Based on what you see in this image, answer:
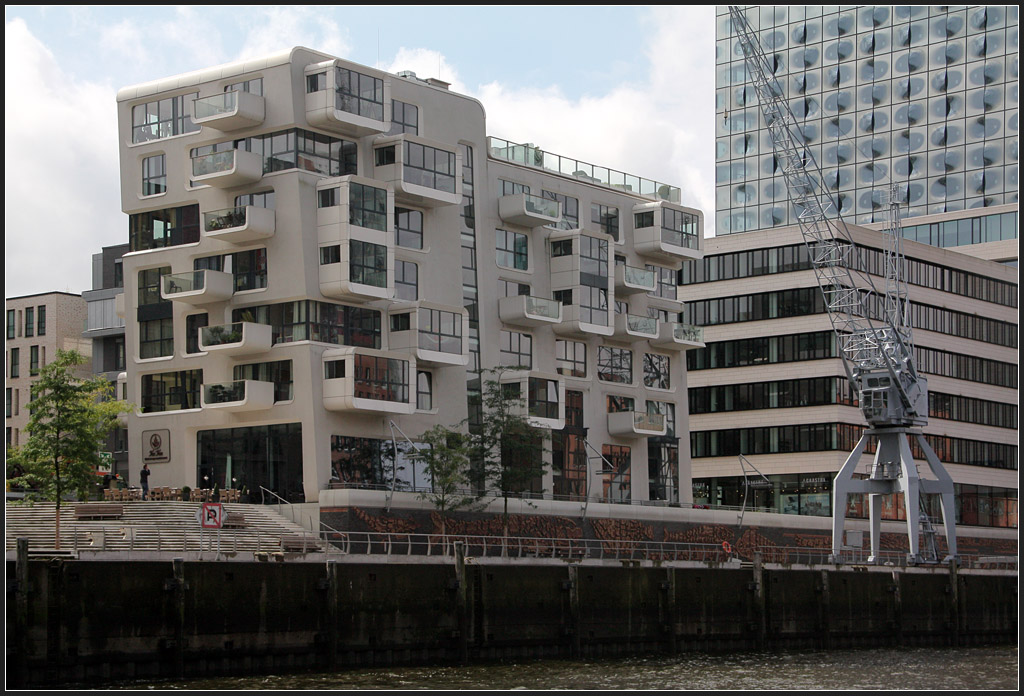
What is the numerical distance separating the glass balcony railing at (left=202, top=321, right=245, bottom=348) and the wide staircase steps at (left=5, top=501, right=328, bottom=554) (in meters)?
8.29

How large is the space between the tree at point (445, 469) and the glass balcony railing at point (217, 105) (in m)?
17.4

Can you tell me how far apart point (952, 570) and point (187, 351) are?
37028 millimetres

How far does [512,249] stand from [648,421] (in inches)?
499

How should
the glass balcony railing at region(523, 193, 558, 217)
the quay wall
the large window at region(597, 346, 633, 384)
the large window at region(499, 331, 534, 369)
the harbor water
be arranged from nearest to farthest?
the quay wall < the harbor water < the large window at region(499, 331, 534, 369) < the glass balcony railing at region(523, 193, 558, 217) < the large window at region(597, 346, 633, 384)

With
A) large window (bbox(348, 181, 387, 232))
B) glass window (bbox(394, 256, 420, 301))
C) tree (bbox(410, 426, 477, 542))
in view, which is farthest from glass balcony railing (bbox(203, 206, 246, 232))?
tree (bbox(410, 426, 477, 542))

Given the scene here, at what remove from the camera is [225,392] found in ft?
238

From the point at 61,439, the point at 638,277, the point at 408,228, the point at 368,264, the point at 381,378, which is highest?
the point at 408,228

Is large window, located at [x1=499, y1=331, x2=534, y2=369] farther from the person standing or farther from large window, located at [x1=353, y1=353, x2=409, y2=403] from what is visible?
the person standing

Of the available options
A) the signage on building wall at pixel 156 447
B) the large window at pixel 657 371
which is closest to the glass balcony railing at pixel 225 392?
the signage on building wall at pixel 156 447

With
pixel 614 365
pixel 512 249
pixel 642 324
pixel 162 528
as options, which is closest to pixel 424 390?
pixel 512 249

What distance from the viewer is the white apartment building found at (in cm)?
7281

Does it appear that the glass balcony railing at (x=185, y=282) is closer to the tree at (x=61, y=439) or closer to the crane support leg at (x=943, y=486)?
the tree at (x=61, y=439)

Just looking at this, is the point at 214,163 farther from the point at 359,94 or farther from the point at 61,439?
the point at 61,439

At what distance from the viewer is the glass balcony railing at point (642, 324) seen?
296ft
